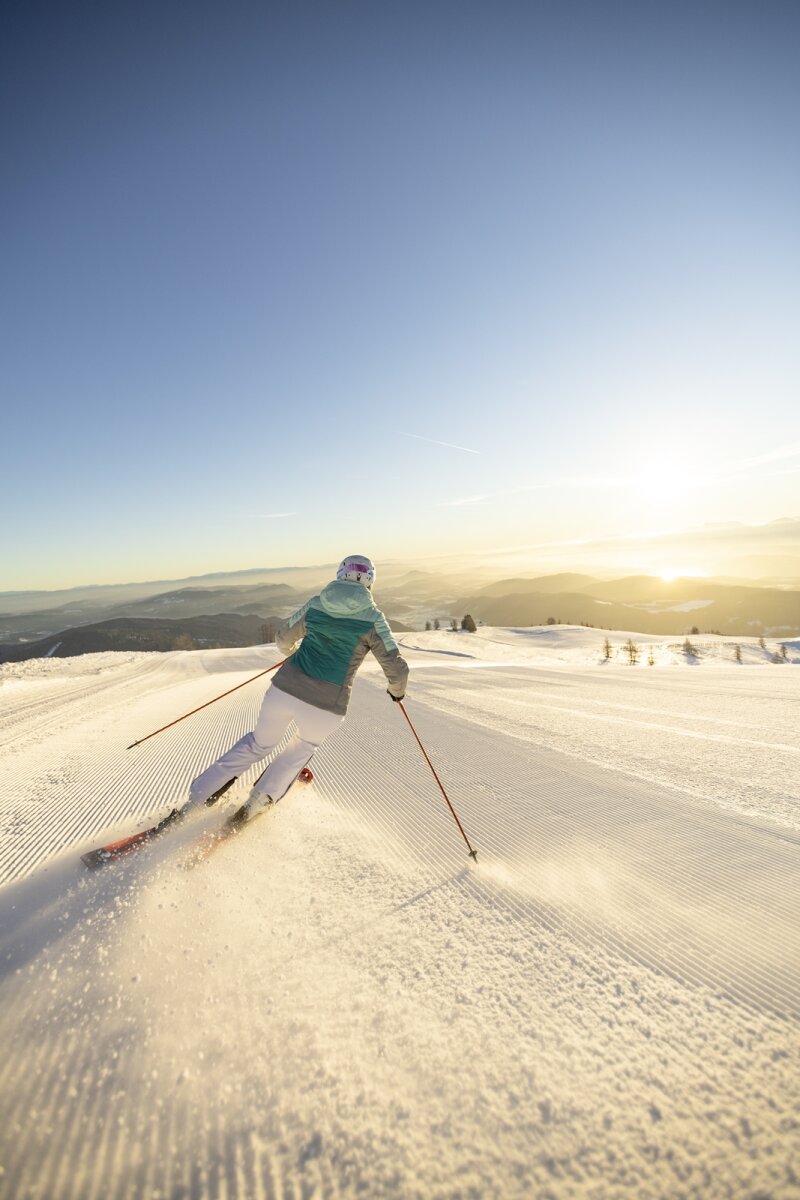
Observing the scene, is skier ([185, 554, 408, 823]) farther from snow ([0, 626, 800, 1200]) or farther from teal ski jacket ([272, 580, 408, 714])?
snow ([0, 626, 800, 1200])

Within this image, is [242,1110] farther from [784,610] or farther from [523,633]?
[784,610]

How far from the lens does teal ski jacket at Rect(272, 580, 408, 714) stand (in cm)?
341

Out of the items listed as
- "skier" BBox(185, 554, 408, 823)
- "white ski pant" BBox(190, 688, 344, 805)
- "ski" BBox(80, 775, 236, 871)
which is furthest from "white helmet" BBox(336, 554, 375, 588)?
"ski" BBox(80, 775, 236, 871)

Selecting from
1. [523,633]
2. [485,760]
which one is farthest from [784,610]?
[485,760]

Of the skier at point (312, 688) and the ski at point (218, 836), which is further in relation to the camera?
the skier at point (312, 688)

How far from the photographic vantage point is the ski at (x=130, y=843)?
9.77 feet

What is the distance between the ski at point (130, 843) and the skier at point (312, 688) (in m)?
0.12

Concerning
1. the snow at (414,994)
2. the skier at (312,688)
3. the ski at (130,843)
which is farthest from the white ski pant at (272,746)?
A: the snow at (414,994)

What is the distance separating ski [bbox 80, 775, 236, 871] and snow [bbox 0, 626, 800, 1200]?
0.14 m

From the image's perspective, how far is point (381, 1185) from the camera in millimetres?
1250

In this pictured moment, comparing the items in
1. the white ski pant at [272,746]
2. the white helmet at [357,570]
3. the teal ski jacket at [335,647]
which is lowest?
the white ski pant at [272,746]

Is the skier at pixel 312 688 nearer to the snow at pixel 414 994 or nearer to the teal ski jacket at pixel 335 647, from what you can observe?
the teal ski jacket at pixel 335 647

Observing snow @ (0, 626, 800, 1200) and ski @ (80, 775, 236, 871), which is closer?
snow @ (0, 626, 800, 1200)

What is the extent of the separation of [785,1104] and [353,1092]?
1319mm
